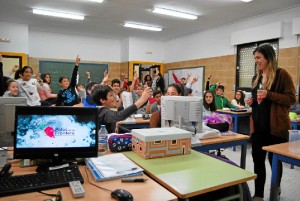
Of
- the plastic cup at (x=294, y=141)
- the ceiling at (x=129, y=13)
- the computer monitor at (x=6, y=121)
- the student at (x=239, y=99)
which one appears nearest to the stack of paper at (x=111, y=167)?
the computer monitor at (x=6, y=121)

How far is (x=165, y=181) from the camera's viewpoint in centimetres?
132

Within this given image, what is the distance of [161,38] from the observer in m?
8.95

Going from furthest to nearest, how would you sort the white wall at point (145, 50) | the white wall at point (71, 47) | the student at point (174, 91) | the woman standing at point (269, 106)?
the white wall at point (145, 50) → the white wall at point (71, 47) → the student at point (174, 91) → the woman standing at point (269, 106)

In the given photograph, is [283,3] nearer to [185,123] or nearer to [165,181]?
[185,123]

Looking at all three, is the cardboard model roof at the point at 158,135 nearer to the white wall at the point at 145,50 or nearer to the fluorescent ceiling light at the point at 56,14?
the fluorescent ceiling light at the point at 56,14

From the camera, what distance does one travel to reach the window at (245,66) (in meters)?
6.19

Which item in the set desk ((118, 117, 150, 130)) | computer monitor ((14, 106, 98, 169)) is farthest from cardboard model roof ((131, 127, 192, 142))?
desk ((118, 117, 150, 130))

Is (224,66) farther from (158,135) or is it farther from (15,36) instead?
(15,36)

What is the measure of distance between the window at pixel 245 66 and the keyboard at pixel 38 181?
229 inches

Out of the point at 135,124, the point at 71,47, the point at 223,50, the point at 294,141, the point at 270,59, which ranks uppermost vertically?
the point at 71,47

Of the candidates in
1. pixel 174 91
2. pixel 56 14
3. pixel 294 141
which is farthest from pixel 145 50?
pixel 294 141

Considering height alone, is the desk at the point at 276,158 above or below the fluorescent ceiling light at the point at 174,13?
below

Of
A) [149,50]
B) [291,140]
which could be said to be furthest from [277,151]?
[149,50]

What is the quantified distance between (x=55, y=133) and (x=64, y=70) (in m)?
7.29
